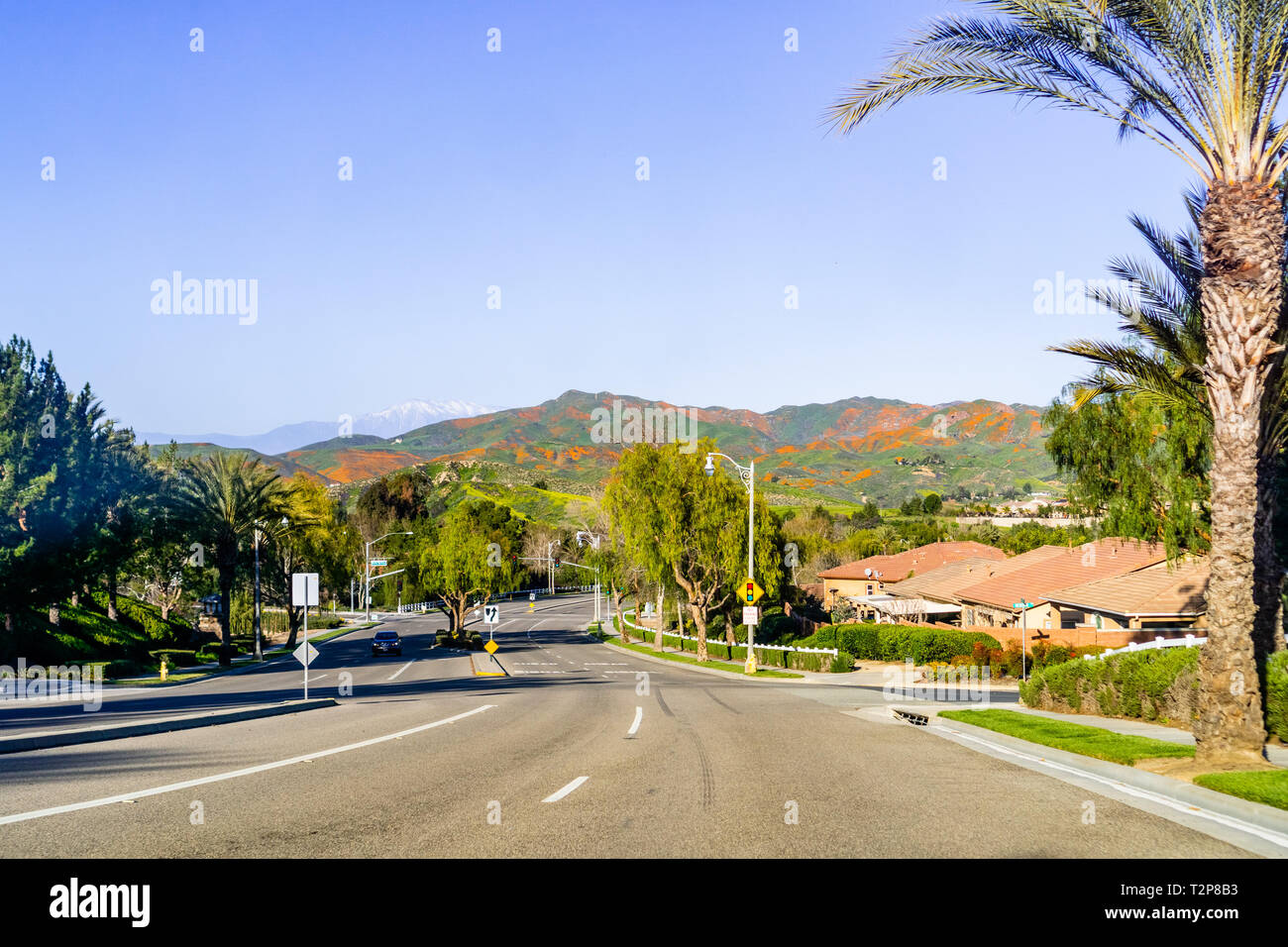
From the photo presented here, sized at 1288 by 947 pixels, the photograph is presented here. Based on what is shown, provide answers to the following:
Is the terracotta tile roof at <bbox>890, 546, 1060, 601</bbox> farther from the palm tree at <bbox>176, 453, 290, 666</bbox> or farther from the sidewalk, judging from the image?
the palm tree at <bbox>176, 453, 290, 666</bbox>

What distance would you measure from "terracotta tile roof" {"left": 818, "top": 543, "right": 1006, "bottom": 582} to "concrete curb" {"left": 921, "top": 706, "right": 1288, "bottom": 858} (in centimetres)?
6070

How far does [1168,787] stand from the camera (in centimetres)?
1100

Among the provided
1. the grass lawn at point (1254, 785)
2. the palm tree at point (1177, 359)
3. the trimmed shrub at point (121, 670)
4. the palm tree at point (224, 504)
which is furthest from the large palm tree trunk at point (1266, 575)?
the palm tree at point (224, 504)

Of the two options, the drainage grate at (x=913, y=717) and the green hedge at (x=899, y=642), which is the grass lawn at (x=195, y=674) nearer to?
the green hedge at (x=899, y=642)

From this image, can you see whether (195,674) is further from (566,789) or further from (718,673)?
(566,789)

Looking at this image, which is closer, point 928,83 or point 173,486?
point 928,83

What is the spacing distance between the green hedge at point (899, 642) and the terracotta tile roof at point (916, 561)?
76.5ft

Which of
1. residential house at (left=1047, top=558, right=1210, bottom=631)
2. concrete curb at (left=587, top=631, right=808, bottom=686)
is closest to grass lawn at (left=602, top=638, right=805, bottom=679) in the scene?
concrete curb at (left=587, top=631, right=808, bottom=686)

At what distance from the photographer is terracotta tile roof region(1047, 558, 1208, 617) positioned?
38.5m
